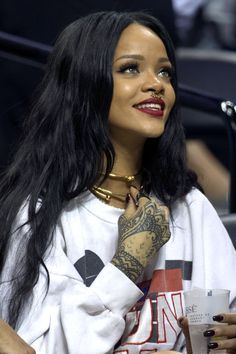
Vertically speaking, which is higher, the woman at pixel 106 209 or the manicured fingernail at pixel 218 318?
the woman at pixel 106 209

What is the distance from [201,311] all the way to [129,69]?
2.61 ft

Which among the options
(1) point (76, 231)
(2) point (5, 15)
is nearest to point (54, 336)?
(1) point (76, 231)

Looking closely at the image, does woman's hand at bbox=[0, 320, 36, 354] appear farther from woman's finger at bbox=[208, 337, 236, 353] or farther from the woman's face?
the woman's face

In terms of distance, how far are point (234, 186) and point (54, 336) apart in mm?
1418

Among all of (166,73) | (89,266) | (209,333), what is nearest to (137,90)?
(166,73)

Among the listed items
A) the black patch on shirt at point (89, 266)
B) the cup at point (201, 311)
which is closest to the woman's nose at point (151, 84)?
the black patch on shirt at point (89, 266)

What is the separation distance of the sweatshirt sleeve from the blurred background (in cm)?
71

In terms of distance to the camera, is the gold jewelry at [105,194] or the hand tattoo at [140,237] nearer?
the hand tattoo at [140,237]

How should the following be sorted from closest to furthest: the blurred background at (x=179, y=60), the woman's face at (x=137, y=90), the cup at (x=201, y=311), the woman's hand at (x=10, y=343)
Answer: the woman's hand at (x=10, y=343) < the cup at (x=201, y=311) < the woman's face at (x=137, y=90) < the blurred background at (x=179, y=60)

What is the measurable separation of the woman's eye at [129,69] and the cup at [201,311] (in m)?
0.73

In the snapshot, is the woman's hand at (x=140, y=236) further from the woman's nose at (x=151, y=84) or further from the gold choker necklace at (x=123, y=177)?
the woman's nose at (x=151, y=84)

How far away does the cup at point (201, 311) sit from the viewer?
2.96 metres

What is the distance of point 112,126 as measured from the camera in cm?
345

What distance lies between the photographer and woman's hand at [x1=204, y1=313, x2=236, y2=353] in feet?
9.74
